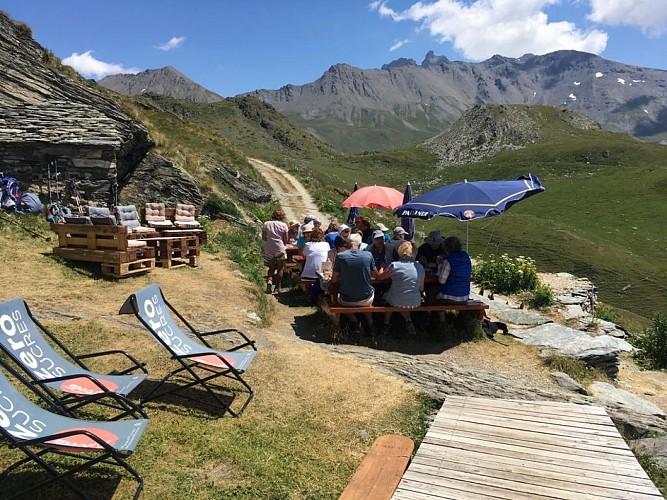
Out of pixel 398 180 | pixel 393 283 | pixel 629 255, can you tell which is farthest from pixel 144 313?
pixel 398 180

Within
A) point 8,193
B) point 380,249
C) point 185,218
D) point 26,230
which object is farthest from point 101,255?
point 380,249

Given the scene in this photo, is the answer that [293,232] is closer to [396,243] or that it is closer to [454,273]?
[396,243]

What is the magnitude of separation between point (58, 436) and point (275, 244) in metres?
8.58

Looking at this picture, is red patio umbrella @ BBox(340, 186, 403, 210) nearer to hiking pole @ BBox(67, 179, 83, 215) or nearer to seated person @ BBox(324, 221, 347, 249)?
seated person @ BBox(324, 221, 347, 249)

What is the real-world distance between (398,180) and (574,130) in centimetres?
4997

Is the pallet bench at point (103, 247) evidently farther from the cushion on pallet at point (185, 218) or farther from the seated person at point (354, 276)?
the seated person at point (354, 276)

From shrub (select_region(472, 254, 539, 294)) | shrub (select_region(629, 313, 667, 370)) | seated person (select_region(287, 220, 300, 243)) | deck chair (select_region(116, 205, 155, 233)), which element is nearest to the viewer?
deck chair (select_region(116, 205, 155, 233))

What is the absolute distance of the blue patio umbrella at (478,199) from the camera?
9.25 metres

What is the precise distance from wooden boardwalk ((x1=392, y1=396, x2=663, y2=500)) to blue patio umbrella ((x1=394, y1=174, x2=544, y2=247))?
448cm

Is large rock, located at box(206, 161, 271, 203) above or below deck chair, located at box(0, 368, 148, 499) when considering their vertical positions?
above

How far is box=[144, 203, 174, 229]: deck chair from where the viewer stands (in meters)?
12.9

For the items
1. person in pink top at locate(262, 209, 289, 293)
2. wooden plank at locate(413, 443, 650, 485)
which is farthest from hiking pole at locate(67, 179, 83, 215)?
wooden plank at locate(413, 443, 650, 485)

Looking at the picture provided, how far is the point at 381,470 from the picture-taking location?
4.21m

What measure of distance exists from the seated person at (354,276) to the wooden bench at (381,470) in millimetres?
4082
